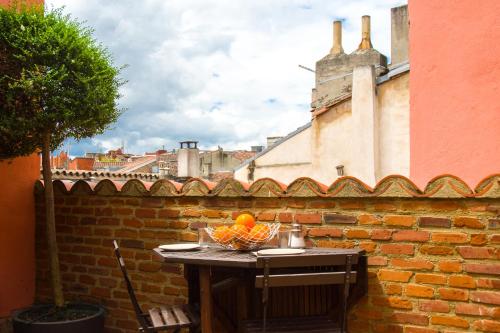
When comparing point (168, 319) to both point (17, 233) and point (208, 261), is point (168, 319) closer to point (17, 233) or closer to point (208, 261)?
point (208, 261)

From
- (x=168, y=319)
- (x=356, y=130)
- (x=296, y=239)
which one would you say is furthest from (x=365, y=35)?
(x=168, y=319)

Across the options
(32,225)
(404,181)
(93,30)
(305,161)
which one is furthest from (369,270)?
(305,161)

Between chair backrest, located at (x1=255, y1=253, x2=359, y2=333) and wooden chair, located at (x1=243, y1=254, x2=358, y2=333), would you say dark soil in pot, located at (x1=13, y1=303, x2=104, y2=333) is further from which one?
chair backrest, located at (x1=255, y1=253, x2=359, y2=333)

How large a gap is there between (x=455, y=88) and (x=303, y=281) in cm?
248

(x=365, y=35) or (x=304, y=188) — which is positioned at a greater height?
(x=365, y=35)

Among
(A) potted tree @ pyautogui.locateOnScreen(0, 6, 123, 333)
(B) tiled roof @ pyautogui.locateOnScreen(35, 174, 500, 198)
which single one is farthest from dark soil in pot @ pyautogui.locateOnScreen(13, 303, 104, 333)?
(B) tiled roof @ pyautogui.locateOnScreen(35, 174, 500, 198)

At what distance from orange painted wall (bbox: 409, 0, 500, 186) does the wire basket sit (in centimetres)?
192

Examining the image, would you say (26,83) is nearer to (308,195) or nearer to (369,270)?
(308,195)

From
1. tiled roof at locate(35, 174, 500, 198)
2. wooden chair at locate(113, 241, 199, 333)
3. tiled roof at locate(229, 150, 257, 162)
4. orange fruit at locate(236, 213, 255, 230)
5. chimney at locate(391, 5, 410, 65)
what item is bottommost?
wooden chair at locate(113, 241, 199, 333)

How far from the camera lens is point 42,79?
3.70m

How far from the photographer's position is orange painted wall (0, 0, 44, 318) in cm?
457

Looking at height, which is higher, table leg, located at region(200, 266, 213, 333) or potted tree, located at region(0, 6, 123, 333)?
potted tree, located at region(0, 6, 123, 333)

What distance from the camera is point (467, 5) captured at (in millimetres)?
4254

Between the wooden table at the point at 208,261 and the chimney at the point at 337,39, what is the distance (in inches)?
599
